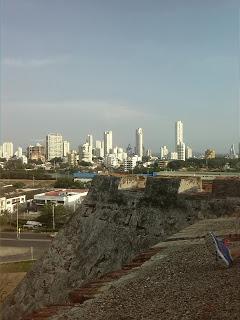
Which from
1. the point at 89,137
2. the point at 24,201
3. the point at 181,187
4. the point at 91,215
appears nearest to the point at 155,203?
the point at 181,187

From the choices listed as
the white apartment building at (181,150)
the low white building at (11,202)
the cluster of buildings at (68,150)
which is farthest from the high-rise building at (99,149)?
the low white building at (11,202)

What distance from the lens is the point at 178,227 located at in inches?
285

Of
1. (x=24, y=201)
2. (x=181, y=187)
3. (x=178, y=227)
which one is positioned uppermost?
(x=181, y=187)

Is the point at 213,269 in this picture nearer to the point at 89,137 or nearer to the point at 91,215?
the point at 91,215

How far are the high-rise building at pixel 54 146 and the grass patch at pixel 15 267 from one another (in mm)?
90075

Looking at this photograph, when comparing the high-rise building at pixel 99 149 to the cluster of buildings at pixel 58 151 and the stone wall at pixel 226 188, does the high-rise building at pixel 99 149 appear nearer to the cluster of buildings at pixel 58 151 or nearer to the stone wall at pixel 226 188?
the cluster of buildings at pixel 58 151

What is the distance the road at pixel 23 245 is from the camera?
78.6 ft

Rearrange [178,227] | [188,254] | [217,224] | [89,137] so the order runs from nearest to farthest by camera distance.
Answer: [188,254] → [217,224] → [178,227] → [89,137]

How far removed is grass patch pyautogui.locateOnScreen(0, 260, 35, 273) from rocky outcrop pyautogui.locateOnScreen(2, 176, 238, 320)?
12345 mm

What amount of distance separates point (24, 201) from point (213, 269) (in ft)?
154

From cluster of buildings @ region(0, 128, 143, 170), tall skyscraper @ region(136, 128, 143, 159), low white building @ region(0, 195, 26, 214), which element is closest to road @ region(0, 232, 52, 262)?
low white building @ region(0, 195, 26, 214)

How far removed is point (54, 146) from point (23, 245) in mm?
88774

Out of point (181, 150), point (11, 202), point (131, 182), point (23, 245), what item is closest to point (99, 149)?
point (181, 150)

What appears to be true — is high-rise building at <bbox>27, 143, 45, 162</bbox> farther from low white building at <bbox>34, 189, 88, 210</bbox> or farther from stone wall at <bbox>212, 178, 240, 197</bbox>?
stone wall at <bbox>212, 178, 240, 197</bbox>
